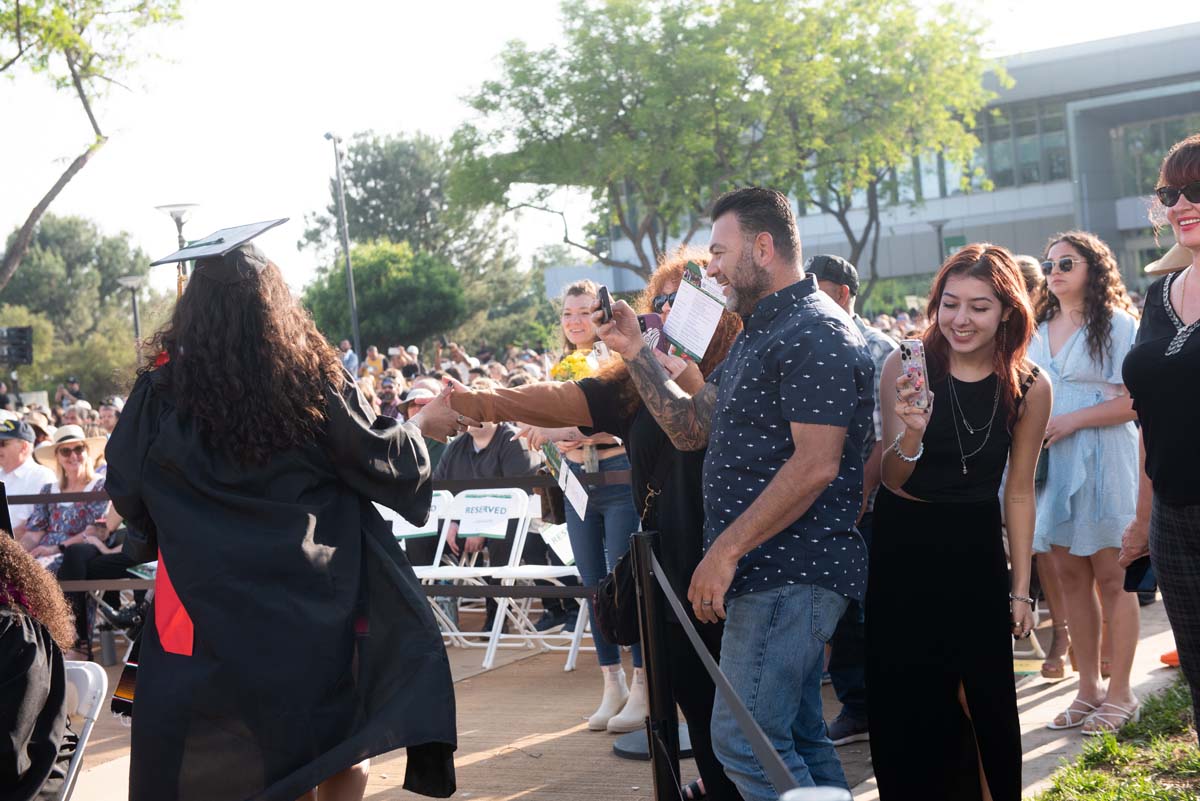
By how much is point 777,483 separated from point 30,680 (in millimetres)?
2332

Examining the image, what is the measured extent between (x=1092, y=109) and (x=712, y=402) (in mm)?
46470

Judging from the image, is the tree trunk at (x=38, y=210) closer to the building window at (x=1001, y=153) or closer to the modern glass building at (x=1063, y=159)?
the modern glass building at (x=1063, y=159)

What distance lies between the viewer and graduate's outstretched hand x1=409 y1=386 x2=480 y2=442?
414 cm

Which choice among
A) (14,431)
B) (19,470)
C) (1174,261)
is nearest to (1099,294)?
(1174,261)

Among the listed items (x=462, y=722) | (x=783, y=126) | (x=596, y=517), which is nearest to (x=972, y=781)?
(x=596, y=517)

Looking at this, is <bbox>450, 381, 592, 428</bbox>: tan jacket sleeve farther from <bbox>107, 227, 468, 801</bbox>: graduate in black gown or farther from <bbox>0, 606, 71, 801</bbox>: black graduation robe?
<bbox>0, 606, 71, 801</bbox>: black graduation robe

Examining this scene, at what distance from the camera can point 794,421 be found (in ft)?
10.5

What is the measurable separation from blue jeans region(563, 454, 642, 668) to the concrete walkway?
522 millimetres

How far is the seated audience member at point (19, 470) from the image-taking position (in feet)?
29.9

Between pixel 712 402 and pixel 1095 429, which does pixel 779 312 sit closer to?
pixel 712 402

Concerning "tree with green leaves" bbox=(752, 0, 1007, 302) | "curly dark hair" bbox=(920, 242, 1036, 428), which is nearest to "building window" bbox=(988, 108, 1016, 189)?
"tree with green leaves" bbox=(752, 0, 1007, 302)

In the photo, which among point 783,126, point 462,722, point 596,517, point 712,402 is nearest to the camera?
point 712,402

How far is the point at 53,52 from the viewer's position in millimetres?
18688

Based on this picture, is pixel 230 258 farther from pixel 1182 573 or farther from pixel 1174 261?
pixel 1174 261
